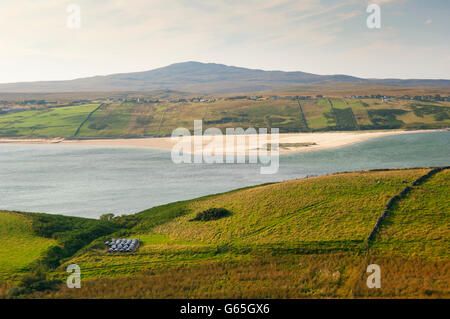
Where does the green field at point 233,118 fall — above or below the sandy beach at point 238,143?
above

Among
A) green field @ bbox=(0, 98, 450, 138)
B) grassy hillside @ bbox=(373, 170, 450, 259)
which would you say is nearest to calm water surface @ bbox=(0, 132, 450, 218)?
green field @ bbox=(0, 98, 450, 138)

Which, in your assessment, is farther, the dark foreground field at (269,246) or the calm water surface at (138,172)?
the calm water surface at (138,172)

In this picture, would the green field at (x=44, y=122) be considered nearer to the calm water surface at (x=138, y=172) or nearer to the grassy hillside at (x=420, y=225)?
the calm water surface at (x=138, y=172)

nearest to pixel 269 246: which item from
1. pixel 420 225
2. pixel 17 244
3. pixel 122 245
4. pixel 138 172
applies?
pixel 122 245

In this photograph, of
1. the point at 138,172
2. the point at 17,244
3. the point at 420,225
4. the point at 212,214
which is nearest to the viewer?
the point at 420,225

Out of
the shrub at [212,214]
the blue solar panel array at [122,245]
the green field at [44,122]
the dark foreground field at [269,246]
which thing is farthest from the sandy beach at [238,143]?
the blue solar panel array at [122,245]

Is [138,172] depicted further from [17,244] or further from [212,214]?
[17,244]
